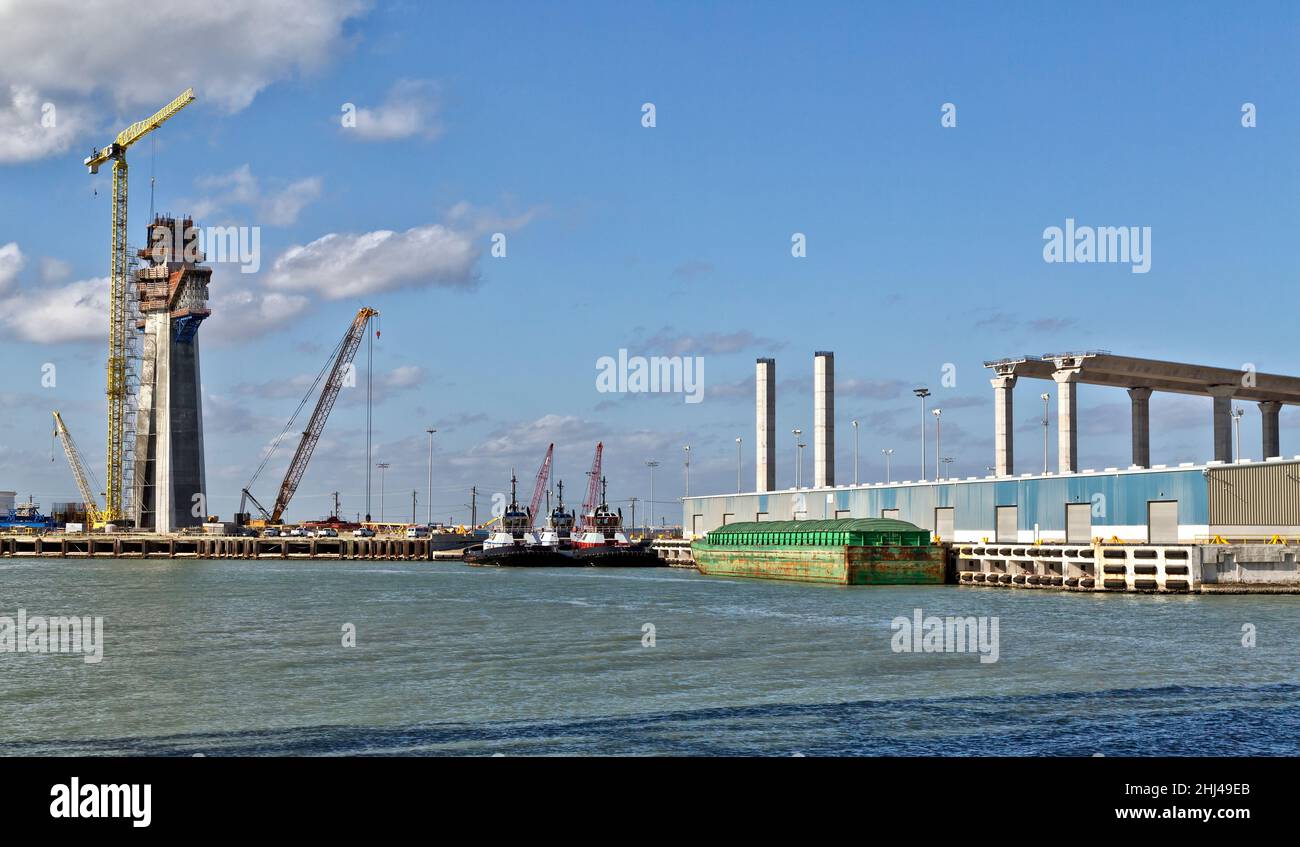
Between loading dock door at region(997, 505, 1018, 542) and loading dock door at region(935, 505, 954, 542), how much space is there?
6.81m

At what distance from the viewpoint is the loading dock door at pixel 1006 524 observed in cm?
9975

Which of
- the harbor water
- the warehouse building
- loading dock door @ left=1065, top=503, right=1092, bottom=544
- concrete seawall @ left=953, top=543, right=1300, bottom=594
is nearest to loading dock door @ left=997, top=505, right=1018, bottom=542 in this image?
the warehouse building

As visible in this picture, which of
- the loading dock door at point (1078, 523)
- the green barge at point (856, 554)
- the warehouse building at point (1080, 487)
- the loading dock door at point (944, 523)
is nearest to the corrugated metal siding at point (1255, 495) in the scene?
the warehouse building at point (1080, 487)

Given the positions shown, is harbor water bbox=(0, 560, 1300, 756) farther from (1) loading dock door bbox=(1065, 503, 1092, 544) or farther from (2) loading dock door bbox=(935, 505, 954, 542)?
(2) loading dock door bbox=(935, 505, 954, 542)

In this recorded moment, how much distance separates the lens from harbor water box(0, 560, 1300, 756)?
92.6ft

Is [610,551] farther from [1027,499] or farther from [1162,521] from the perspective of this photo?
[1162,521]

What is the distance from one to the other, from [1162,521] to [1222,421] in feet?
106

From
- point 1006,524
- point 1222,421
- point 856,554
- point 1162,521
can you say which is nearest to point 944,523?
point 1006,524

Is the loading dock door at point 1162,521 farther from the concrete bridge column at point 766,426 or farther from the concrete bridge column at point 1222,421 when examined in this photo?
the concrete bridge column at point 766,426

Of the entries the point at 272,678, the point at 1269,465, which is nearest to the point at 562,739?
the point at 272,678

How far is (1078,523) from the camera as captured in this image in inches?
3629

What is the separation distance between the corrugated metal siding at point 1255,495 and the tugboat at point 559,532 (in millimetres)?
95635

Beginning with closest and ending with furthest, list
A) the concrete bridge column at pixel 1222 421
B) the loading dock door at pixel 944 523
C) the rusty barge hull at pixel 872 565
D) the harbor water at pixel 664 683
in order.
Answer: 1. the harbor water at pixel 664 683
2. the rusty barge hull at pixel 872 565
3. the loading dock door at pixel 944 523
4. the concrete bridge column at pixel 1222 421
